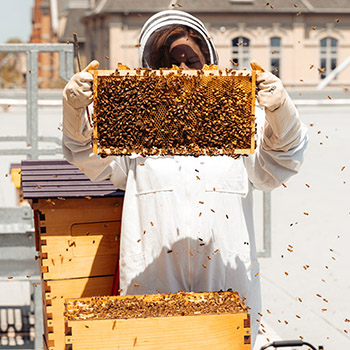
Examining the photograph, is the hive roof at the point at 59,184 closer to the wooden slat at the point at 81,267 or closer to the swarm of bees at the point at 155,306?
the wooden slat at the point at 81,267

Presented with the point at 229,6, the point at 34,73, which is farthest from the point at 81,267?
the point at 229,6

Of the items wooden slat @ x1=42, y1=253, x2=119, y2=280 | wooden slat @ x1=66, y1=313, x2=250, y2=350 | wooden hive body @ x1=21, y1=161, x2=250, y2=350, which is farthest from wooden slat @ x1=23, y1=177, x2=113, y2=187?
wooden slat @ x1=66, y1=313, x2=250, y2=350

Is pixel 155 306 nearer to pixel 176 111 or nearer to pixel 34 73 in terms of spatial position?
pixel 176 111

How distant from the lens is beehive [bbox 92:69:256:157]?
2.96m

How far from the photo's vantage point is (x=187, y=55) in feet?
11.2

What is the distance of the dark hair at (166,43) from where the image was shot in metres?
3.45

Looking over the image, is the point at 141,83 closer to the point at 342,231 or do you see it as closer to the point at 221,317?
the point at 221,317

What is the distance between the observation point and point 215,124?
298cm

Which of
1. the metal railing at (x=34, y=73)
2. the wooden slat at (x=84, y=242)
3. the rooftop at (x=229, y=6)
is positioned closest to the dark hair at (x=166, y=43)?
the wooden slat at (x=84, y=242)

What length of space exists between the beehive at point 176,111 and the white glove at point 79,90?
0.05m

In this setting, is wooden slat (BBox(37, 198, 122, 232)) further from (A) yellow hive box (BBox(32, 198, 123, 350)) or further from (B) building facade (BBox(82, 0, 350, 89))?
(B) building facade (BBox(82, 0, 350, 89))

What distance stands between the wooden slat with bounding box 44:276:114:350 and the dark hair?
97 centimetres

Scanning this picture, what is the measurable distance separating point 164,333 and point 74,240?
1029mm

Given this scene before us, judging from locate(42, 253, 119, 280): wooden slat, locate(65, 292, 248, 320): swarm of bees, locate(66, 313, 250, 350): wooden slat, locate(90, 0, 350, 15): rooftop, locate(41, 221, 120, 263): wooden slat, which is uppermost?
locate(90, 0, 350, 15): rooftop
